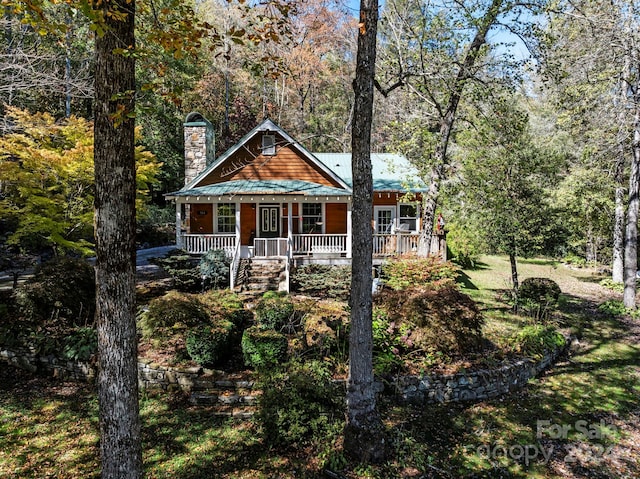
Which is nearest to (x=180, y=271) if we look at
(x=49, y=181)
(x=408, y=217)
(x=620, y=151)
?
(x=49, y=181)

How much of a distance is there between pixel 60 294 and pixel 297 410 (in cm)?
652

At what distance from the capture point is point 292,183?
15562 mm

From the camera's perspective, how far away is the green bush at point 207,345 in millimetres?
6910

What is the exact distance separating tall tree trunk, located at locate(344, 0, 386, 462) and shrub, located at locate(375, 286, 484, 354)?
273 centimetres

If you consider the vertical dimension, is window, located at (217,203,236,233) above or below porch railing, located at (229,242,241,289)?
above

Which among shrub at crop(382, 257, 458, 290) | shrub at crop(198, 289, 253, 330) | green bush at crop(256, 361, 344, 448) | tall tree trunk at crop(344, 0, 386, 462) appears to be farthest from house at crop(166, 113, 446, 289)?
tall tree trunk at crop(344, 0, 386, 462)

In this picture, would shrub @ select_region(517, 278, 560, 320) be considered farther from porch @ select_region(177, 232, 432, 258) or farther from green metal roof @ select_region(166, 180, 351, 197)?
green metal roof @ select_region(166, 180, 351, 197)

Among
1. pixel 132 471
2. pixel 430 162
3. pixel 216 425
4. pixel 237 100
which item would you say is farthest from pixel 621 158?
pixel 237 100

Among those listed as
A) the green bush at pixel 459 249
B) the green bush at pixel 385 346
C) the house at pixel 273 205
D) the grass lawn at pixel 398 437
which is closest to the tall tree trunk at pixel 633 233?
the green bush at pixel 459 249

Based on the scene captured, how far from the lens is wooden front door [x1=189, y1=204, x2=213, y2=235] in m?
16.5

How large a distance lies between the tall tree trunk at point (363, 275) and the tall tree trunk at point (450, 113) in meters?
5.02

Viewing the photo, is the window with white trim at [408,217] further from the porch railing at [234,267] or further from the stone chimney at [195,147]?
the stone chimney at [195,147]

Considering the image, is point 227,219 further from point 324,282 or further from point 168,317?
point 168,317

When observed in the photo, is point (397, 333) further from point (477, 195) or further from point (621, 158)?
point (621, 158)
